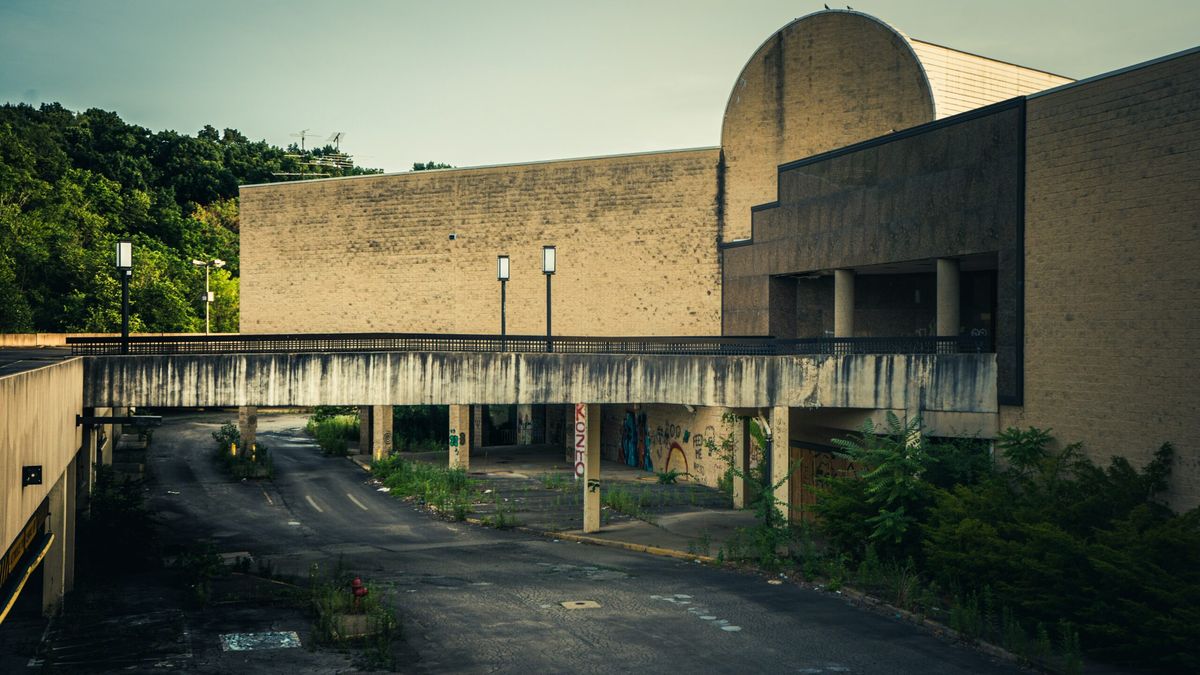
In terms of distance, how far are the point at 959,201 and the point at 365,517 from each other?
22.9 m

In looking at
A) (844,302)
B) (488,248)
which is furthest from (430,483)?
(844,302)

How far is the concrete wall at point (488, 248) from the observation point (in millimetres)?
45031

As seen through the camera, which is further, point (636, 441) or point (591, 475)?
point (636, 441)

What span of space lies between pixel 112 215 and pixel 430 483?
57604 millimetres

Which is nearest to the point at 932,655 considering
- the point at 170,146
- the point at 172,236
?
the point at 172,236

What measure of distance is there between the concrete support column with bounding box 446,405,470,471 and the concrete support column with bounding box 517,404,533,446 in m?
12.4

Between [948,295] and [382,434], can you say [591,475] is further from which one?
[382,434]

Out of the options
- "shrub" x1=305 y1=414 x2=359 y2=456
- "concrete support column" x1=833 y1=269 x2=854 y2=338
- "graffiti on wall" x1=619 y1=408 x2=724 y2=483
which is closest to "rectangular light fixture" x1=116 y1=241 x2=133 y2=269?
"concrete support column" x1=833 y1=269 x2=854 y2=338

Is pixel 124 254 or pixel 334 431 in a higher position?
pixel 124 254

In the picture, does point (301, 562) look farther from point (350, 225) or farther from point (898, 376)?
point (350, 225)

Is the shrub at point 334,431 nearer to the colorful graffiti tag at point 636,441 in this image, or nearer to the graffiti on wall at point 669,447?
the colorful graffiti tag at point 636,441

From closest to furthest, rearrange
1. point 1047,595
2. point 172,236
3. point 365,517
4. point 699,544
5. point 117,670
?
point 117,670 → point 1047,595 → point 699,544 → point 365,517 → point 172,236

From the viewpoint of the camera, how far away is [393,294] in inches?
2067

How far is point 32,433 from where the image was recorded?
15016 millimetres
